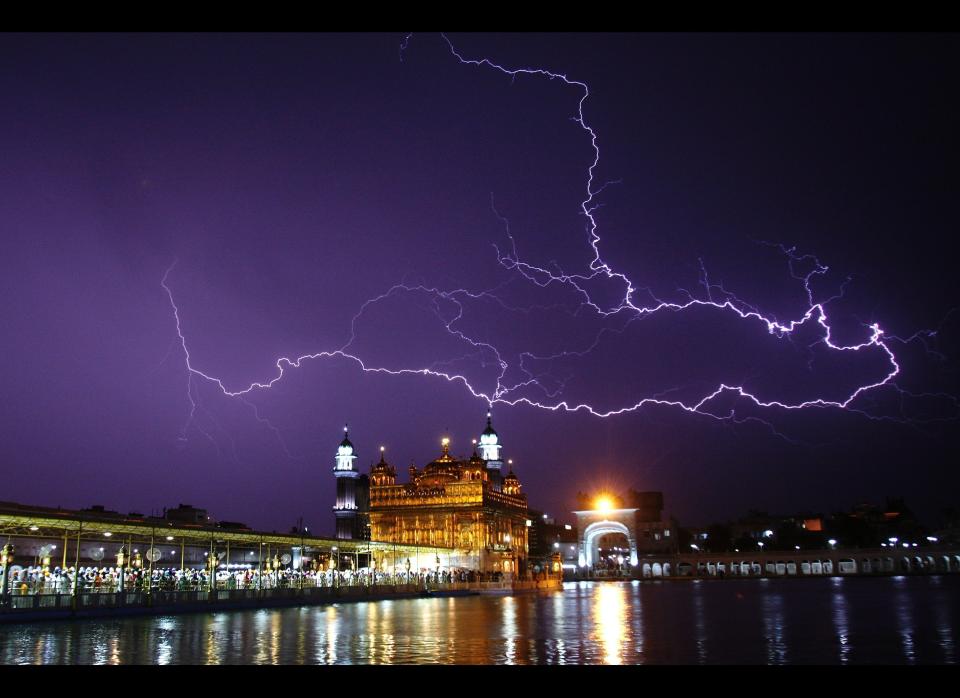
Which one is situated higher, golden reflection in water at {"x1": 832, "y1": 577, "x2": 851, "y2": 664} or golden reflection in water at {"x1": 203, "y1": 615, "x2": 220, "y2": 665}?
golden reflection in water at {"x1": 203, "y1": 615, "x2": 220, "y2": 665}

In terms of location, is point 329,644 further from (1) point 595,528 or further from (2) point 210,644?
(1) point 595,528

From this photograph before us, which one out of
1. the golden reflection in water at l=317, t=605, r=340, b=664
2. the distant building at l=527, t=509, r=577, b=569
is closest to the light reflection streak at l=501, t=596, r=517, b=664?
the golden reflection in water at l=317, t=605, r=340, b=664

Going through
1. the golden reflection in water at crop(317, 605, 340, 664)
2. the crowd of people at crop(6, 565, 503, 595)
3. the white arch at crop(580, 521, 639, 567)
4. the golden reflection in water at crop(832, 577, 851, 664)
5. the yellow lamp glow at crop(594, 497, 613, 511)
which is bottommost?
the golden reflection in water at crop(832, 577, 851, 664)

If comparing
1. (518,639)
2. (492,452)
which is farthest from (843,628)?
(492,452)

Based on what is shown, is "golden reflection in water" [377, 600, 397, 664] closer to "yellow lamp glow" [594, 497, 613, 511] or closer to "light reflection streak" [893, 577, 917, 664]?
"light reflection streak" [893, 577, 917, 664]

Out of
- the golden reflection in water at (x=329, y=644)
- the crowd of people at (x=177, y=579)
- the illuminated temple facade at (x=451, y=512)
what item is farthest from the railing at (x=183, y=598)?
the illuminated temple facade at (x=451, y=512)

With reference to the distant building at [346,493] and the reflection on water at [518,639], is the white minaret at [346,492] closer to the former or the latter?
the distant building at [346,493]
